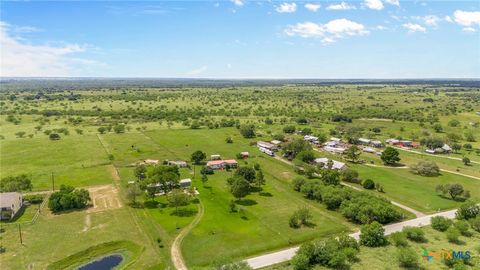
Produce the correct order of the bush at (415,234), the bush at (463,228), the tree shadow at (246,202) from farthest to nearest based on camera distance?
the tree shadow at (246,202)
the bush at (463,228)
the bush at (415,234)

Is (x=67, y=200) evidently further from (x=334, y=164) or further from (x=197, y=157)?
(x=334, y=164)

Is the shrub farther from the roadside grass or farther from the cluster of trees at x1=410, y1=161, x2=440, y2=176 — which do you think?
the roadside grass

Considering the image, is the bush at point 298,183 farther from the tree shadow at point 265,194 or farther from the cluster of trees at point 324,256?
the cluster of trees at point 324,256

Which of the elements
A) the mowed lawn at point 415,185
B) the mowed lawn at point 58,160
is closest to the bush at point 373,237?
the mowed lawn at point 415,185

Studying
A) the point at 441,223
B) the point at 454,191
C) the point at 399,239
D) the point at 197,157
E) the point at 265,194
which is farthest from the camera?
the point at 197,157

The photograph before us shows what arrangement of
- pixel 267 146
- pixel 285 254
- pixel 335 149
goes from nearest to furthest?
pixel 285 254 → pixel 335 149 → pixel 267 146

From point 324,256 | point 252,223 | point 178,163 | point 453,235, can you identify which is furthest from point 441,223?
point 178,163

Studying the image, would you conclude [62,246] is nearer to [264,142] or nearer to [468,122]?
[264,142]
